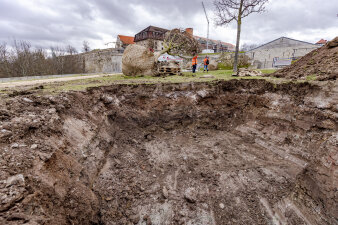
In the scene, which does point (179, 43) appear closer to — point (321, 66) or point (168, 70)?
point (168, 70)

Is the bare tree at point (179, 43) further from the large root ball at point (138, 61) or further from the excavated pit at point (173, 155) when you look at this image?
the excavated pit at point (173, 155)

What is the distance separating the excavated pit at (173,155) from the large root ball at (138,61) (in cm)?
393

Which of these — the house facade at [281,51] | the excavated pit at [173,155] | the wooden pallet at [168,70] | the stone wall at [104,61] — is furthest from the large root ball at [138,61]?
the stone wall at [104,61]

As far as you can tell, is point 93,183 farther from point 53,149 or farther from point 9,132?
point 9,132

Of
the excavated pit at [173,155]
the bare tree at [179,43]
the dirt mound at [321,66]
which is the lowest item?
the excavated pit at [173,155]

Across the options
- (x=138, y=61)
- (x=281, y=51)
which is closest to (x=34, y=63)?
(x=138, y=61)

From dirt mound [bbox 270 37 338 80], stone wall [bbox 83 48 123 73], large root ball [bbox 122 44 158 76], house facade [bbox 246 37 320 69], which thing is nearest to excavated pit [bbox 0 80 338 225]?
dirt mound [bbox 270 37 338 80]

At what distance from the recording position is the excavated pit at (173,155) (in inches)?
87.3

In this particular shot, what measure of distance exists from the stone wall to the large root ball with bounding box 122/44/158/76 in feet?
49.8

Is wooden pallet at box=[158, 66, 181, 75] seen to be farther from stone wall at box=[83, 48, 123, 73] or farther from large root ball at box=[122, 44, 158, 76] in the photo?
stone wall at box=[83, 48, 123, 73]

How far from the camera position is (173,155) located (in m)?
4.45

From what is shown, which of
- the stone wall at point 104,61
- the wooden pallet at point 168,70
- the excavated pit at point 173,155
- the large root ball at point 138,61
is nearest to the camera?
the excavated pit at point 173,155

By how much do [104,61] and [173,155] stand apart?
23720mm

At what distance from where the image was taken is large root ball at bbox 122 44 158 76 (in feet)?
28.9
